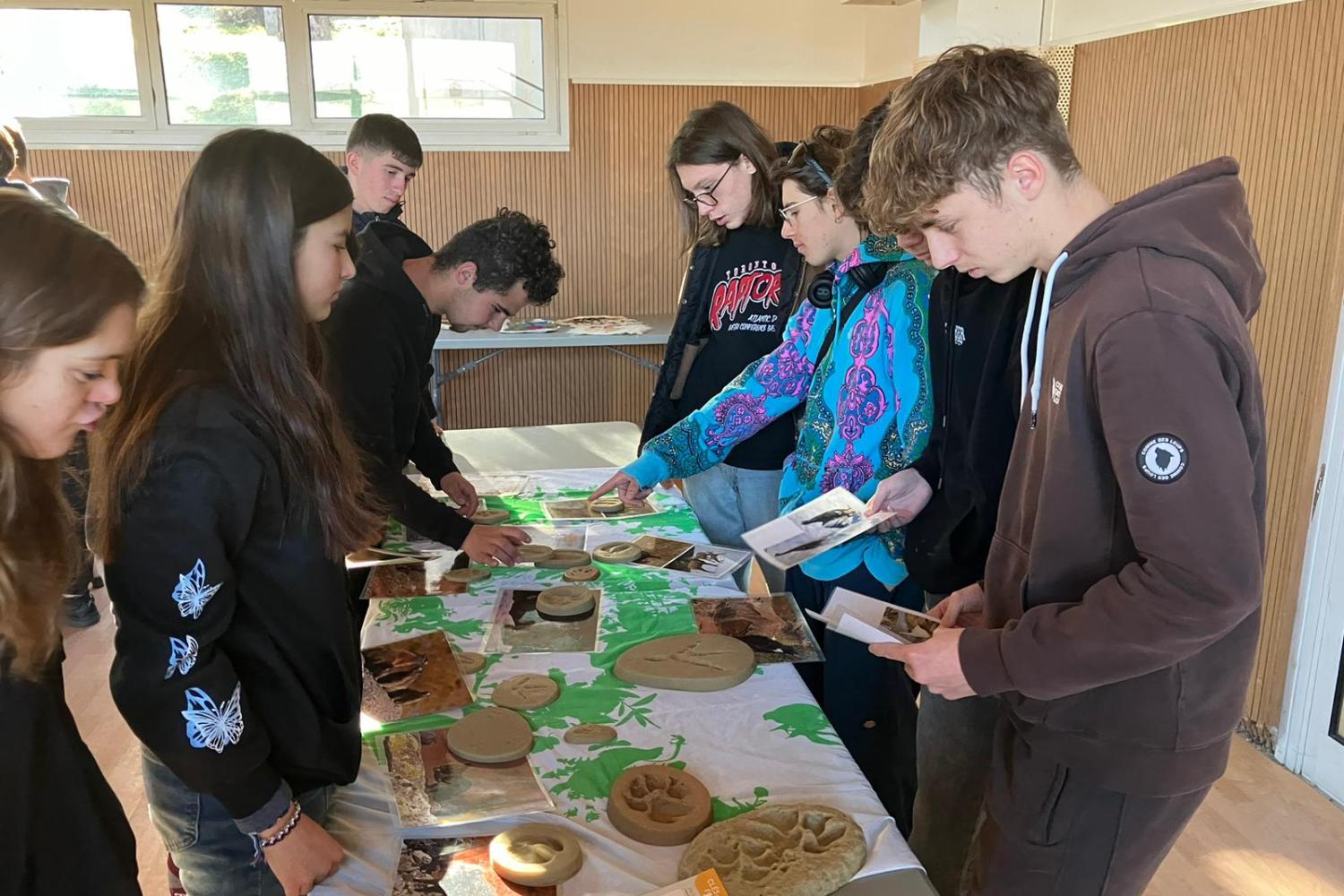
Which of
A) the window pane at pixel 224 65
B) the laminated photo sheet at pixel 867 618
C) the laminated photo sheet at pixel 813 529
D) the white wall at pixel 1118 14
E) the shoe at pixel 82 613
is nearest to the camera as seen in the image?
the laminated photo sheet at pixel 867 618

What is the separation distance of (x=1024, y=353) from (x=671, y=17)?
4204mm

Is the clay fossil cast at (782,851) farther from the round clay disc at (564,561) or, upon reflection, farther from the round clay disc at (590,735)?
the round clay disc at (564,561)

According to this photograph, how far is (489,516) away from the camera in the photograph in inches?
83.7

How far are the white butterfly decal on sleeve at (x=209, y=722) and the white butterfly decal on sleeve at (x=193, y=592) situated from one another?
8 cm

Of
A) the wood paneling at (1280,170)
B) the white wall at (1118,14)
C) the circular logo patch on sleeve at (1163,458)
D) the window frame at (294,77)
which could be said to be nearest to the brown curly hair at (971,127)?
the circular logo patch on sleeve at (1163,458)

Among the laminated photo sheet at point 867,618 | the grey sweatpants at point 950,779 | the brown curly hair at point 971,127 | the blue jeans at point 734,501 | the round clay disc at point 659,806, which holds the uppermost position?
the brown curly hair at point 971,127

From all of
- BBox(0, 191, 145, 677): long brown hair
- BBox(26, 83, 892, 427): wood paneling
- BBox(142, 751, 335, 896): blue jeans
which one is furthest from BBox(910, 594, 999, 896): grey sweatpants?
BBox(26, 83, 892, 427): wood paneling

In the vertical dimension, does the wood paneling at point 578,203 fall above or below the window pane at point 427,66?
below

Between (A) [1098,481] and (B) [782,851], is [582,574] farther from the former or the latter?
(A) [1098,481]

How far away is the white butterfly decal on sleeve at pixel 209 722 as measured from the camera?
0.94m

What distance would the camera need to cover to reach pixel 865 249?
1.74m

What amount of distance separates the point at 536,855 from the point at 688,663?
0.45 metres

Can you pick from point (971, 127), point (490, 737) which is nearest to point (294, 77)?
point (490, 737)

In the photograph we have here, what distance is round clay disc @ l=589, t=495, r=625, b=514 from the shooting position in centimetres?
217
